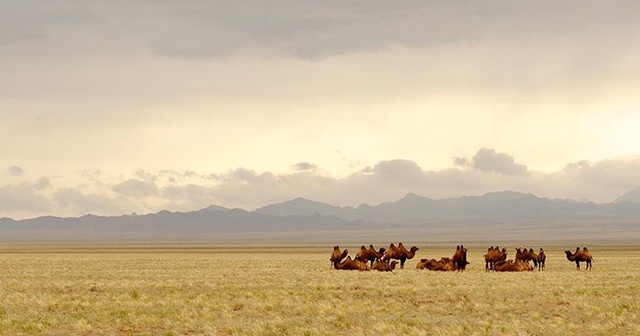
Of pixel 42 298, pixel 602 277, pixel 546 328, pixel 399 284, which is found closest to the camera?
pixel 546 328

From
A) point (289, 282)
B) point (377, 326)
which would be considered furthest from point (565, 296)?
point (289, 282)

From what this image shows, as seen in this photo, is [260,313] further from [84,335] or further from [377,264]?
[377,264]

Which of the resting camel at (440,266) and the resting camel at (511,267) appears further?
the resting camel at (511,267)

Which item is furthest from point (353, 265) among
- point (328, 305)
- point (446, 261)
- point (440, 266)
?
point (328, 305)

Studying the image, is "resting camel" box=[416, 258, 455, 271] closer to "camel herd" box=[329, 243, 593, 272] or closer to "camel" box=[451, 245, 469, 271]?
"camel herd" box=[329, 243, 593, 272]

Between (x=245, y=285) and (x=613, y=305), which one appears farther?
(x=245, y=285)

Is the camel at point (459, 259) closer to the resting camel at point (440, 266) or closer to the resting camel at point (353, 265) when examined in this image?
the resting camel at point (440, 266)

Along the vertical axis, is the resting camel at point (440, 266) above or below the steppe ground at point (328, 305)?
above

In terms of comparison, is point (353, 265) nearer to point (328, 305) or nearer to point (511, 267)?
point (511, 267)

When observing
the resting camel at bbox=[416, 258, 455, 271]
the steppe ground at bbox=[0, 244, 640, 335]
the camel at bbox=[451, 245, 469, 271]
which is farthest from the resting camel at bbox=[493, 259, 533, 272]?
the steppe ground at bbox=[0, 244, 640, 335]

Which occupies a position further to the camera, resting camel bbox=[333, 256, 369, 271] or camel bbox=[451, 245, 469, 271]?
resting camel bbox=[333, 256, 369, 271]

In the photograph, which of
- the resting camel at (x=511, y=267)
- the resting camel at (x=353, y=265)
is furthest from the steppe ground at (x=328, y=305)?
the resting camel at (x=353, y=265)

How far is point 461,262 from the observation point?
44.8 metres

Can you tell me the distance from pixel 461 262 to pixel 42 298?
22.3 m
